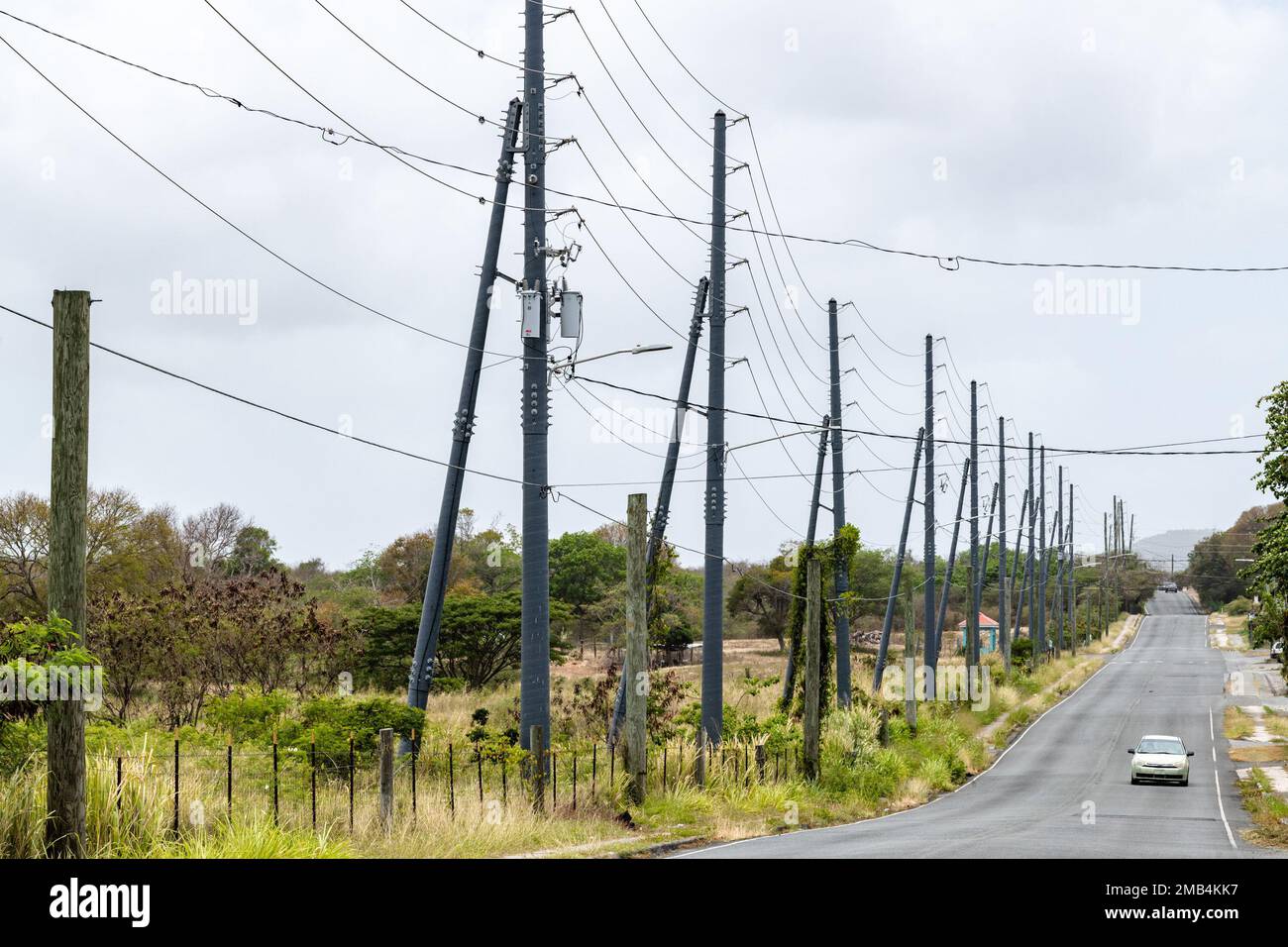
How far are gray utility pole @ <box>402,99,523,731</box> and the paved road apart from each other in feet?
20.6

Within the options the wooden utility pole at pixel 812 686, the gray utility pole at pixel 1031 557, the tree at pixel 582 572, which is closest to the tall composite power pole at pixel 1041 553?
the gray utility pole at pixel 1031 557

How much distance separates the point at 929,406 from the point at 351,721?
32.8 meters

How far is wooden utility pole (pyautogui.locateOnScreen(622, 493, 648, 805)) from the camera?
2238 cm

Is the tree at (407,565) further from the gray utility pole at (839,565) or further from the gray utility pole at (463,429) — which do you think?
the gray utility pole at (463,429)

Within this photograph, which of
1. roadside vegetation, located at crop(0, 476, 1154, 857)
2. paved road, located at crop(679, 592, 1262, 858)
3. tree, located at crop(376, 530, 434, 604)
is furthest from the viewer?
tree, located at crop(376, 530, 434, 604)

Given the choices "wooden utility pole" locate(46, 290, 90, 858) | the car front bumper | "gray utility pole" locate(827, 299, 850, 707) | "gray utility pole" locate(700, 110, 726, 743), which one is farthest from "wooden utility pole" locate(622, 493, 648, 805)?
the car front bumper

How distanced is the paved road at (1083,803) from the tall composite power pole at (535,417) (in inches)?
154

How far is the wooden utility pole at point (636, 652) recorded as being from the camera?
22375 millimetres

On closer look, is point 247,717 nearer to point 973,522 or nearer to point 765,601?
point 973,522

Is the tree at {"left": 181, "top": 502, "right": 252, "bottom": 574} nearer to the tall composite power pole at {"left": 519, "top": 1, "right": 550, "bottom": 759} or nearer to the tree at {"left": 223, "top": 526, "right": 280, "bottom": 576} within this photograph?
the tree at {"left": 223, "top": 526, "right": 280, "bottom": 576}

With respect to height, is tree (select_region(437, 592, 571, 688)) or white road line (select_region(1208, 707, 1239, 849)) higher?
tree (select_region(437, 592, 571, 688))

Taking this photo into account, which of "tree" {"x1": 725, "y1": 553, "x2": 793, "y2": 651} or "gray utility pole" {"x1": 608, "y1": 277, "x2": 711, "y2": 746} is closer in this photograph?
"gray utility pole" {"x1": 608, "y1": 277, "x2": 711, "y2": 746}
